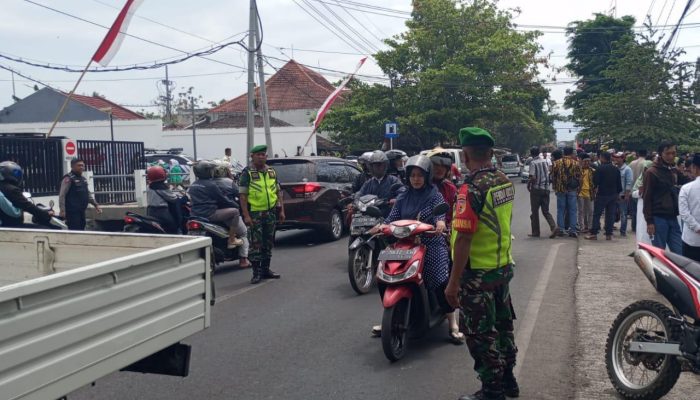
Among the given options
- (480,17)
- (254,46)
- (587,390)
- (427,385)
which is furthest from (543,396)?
(480,17)

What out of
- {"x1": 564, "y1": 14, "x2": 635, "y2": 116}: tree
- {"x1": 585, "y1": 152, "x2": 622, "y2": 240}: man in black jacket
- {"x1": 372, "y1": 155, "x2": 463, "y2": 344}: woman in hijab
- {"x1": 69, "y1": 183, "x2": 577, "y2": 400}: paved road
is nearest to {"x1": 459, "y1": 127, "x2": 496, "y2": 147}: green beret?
{"x1": 372, "y1": 155, "x2": 463, "y2": 344}: woman in hijab

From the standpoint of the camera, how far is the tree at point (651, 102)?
22.9 meters

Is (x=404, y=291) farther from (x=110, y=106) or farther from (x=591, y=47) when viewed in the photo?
(x=110, y=106)

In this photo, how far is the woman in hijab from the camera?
5.89m

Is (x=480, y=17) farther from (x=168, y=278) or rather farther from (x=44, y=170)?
(x=168, y=278)

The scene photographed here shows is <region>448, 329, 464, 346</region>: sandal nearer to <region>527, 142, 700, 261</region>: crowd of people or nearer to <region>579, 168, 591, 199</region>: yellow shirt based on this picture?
<region>527, 142, 700, 261</region>: crowd of people

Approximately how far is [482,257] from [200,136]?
37324mm

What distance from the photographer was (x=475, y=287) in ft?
14.4

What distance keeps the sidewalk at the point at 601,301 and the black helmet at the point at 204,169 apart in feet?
17.3

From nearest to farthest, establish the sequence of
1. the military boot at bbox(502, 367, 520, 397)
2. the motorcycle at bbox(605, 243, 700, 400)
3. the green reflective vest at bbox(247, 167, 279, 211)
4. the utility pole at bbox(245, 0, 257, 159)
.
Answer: the motorcycle at bbox(605, 243, 700, 400), the military boot at bbox(502, 367, 520, 397), the green reflective vest at bbox(247, 167, 279, 211), the utility pole at bbox(245, 0, 257, 159)

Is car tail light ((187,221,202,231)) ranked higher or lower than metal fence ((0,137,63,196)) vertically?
lower

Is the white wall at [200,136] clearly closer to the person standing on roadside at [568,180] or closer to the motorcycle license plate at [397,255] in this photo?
the person standing on roadside at [568,180]

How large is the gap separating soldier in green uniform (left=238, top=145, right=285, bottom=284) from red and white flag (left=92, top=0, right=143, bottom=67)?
25.3ft

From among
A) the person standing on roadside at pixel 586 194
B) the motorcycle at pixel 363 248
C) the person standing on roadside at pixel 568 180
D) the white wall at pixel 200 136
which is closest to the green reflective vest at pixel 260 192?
the motorcycle at pixel 363 248
